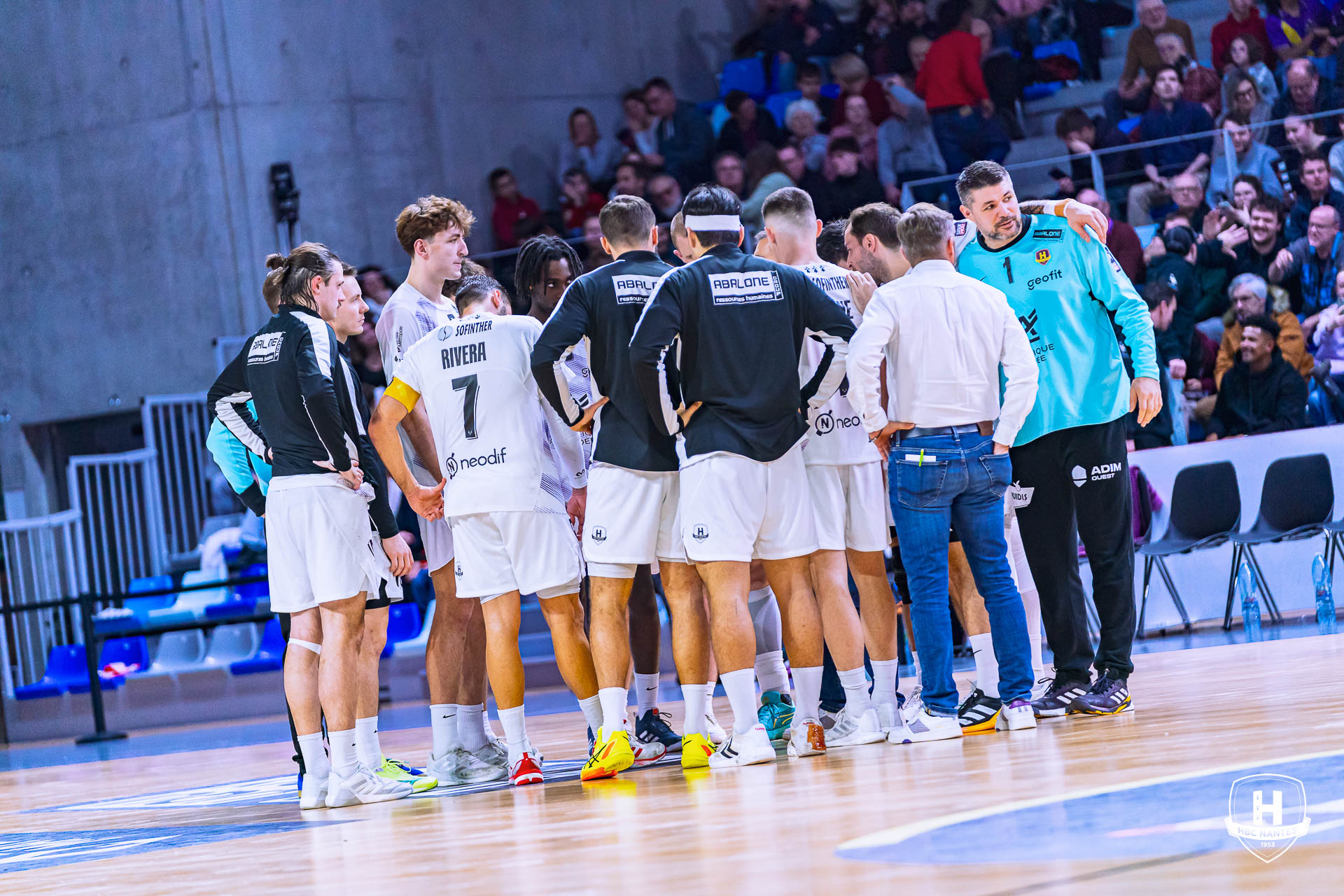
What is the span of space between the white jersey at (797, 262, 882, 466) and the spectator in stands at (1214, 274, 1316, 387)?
537 centimetres

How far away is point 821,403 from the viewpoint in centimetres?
496

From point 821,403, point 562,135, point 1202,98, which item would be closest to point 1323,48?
point 1202,98

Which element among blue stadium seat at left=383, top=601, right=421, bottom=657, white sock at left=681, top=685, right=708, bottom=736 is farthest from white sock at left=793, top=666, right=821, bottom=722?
blue stadium seat at left=383, top=601, right=421, bottom=657

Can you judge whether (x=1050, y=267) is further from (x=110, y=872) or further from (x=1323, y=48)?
(x=1323, y=48)

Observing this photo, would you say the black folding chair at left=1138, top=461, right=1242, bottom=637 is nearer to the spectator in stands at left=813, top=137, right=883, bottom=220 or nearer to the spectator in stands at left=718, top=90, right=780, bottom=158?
the spectator in stands at left=813, top=137, right=883, bottom=220

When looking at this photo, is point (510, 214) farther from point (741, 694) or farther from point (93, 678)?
point (741, 694)

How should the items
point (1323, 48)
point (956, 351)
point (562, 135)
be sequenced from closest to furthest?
point (956, 351)
point (1323, 48)
point (562, 135)

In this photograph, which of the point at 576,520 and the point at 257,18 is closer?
the point at 576,520

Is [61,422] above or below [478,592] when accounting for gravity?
above

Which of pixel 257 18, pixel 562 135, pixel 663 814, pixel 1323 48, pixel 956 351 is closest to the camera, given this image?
pixel 663 814

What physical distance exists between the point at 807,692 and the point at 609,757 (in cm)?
69

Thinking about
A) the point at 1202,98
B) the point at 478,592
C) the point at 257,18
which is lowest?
the point at 478,592

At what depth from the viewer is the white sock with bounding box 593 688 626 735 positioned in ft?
15.6

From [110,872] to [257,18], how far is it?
1144 cm
